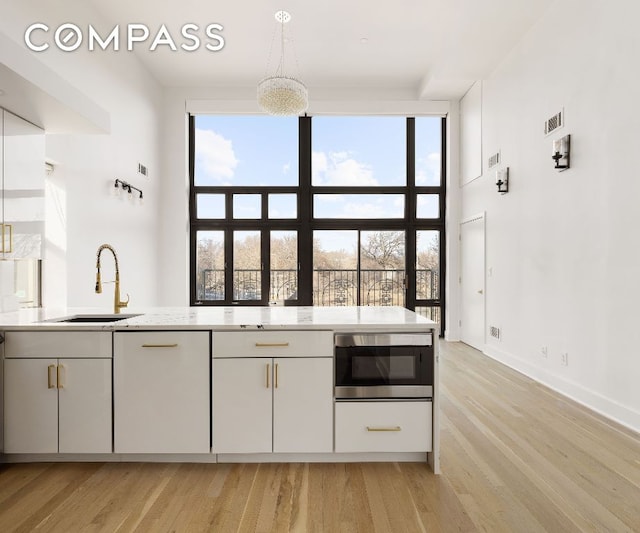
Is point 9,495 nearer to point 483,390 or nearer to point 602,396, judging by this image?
point 483,390

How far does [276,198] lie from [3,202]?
13.5 feet

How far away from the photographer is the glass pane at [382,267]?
6.44 meters

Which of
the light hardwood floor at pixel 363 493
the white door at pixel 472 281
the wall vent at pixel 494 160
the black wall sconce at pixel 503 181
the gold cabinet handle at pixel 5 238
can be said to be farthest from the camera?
the white door at pixel 472 281

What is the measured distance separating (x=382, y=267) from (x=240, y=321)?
4422 millimetres

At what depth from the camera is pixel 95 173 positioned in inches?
165

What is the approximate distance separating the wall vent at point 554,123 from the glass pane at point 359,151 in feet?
8.52

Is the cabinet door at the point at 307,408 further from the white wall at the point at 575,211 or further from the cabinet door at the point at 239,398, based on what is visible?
the white wall at the point at 575,211

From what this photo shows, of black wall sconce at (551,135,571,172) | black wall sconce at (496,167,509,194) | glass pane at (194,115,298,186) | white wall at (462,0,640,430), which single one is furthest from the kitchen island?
glass pane at (194,115,298,186)

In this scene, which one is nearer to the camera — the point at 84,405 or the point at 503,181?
the point at 84,405

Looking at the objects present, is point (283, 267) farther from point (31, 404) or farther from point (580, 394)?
point (31, 404)

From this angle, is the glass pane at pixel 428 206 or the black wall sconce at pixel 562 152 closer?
the black wall sconce at pixel 562 152

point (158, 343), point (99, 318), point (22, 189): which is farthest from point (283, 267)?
point (158, 343)

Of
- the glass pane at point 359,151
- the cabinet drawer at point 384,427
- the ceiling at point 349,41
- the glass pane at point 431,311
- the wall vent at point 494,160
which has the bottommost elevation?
the cabinet drawer at point 384,427

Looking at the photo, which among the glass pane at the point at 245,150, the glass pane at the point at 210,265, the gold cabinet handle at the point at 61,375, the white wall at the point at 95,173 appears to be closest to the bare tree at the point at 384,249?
the glass pane at the point at 245,150
